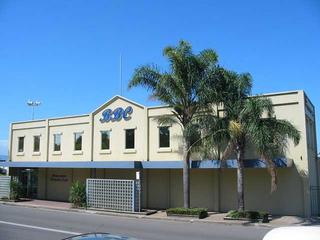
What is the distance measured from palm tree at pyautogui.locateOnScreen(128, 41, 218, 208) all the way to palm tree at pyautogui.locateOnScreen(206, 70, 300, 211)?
3.71 ft

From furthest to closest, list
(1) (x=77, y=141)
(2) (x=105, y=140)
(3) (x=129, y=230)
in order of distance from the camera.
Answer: (1) (x=77, y=141) < (2) (x=105, y=140) < (3) (x=129, y=230)

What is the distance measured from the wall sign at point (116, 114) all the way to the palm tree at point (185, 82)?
19.7ft

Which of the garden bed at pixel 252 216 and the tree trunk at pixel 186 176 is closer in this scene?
the garden bed at pixel 252 216

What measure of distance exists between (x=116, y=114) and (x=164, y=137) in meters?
4.70

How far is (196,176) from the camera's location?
95.9 ft

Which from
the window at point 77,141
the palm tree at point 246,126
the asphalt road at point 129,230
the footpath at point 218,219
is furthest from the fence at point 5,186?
the palm tree at point 246,126

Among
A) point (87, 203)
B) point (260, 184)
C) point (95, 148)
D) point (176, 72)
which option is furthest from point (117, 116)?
point (260, 184)

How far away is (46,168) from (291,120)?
21.9 metres

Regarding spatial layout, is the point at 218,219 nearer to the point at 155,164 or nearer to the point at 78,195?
the point at 155,164

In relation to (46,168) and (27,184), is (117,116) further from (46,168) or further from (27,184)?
(27,184)

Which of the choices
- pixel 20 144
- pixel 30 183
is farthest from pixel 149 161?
pixel 20 144

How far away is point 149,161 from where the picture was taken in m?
30.1

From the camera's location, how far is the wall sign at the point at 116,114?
3250cm

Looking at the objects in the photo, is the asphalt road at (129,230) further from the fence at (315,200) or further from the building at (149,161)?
the fence at (315,200)
